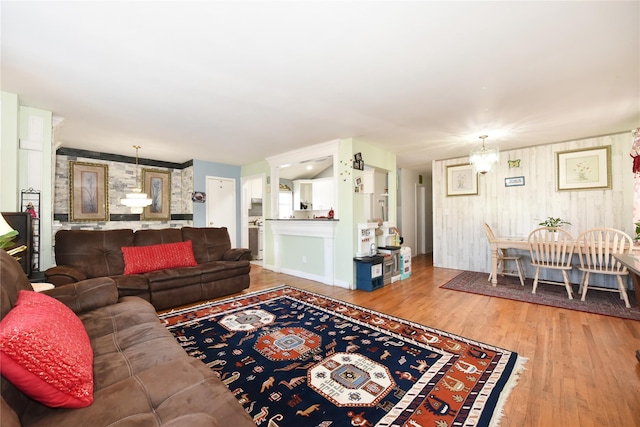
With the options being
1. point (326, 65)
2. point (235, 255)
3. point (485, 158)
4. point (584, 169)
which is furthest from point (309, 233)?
point (584, 169)

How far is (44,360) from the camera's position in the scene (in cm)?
97

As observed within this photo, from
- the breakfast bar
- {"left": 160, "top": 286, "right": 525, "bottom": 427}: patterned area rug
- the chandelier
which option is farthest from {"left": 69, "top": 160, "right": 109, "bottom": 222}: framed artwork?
the chandelier

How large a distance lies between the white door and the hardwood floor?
2415 mm

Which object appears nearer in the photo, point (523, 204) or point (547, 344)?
point (547, 344)

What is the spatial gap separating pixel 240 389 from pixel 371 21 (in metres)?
2.49

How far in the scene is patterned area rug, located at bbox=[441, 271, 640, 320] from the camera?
3.08m

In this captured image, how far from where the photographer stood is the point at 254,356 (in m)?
2.13

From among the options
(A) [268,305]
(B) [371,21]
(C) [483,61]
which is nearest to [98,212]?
(A) [268,305]

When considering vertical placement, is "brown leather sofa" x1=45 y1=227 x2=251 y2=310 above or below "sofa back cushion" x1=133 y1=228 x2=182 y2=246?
below

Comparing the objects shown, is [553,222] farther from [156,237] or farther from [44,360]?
[156,237]

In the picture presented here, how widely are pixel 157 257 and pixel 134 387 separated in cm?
270

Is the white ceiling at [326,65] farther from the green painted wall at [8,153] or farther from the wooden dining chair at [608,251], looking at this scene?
the wooden dining chair at [608,251]

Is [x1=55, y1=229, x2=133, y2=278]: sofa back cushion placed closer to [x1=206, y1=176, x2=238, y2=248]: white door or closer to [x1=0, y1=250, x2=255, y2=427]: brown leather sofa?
[x1=0, y1=250, x2=255, y2=427]: brown leather sofa

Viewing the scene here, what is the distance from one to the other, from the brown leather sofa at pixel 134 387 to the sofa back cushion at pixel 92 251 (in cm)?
167
